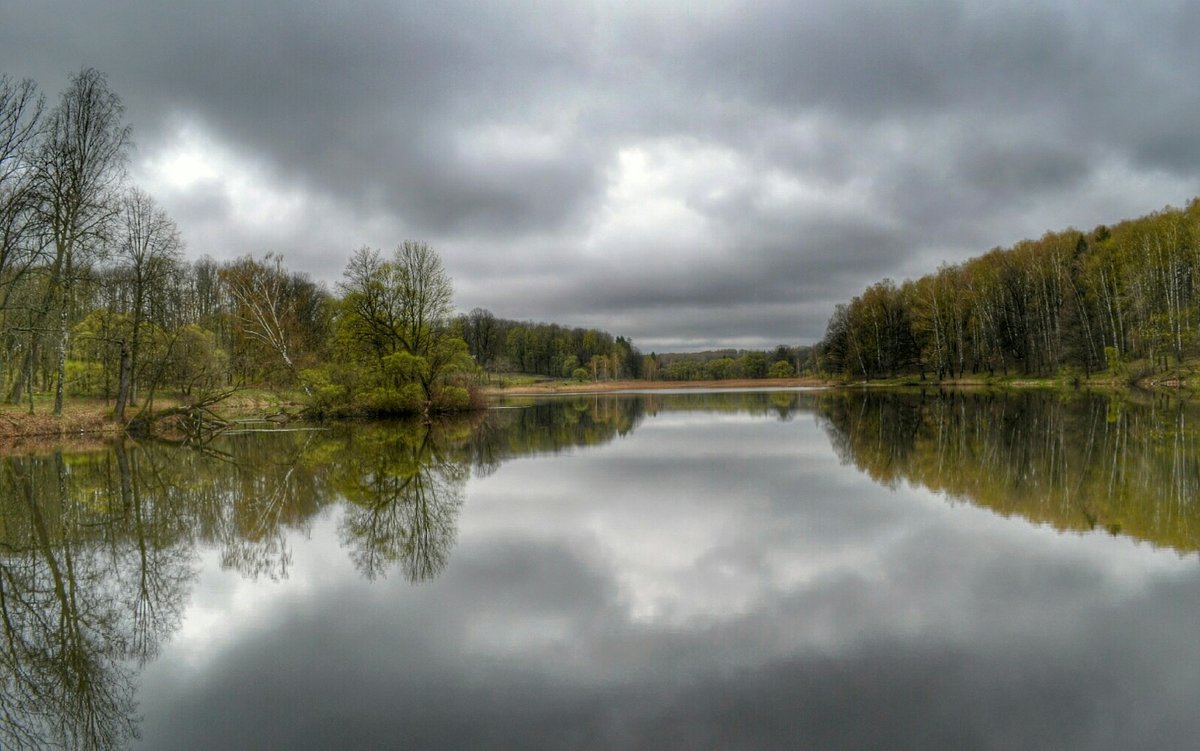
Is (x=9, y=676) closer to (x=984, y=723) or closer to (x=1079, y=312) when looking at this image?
(x=984, y=723)

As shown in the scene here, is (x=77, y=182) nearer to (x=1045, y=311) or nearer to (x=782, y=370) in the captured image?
(x=1045, y=311)

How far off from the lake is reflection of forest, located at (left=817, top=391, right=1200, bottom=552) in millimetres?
117

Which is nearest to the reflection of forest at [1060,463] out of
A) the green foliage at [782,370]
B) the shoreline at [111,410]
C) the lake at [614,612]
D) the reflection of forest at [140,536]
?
the lake at [614,612]

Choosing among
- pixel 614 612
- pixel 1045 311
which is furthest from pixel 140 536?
pixel 1045 311

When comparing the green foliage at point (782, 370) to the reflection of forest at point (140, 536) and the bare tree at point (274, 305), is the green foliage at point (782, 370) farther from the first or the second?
the reflection of forest at point (140, 536)

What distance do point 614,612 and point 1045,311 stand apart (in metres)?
62.3

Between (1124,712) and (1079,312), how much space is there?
5755cm

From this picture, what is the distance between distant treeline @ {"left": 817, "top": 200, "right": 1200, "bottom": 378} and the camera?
43.7m

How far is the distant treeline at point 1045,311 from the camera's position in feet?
143

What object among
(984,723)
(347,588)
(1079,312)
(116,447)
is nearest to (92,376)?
(116,447)

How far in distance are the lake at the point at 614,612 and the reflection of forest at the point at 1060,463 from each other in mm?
117

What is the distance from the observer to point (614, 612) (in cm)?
601

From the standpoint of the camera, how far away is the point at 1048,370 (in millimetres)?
54781

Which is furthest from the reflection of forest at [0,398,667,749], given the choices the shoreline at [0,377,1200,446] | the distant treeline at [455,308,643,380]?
the distant treeline at [455,308,643,380]
